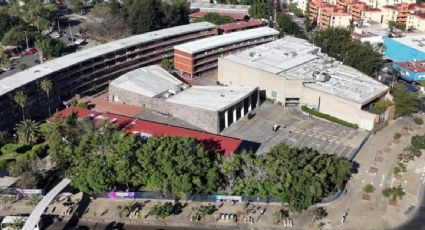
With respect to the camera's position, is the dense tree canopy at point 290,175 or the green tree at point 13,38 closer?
the dense tree canopy at point 290,175

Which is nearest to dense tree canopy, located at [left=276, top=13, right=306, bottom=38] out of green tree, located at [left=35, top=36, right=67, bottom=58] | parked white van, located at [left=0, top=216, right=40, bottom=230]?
green tree, located at [left=35, top=36, right=67, bottom=58]

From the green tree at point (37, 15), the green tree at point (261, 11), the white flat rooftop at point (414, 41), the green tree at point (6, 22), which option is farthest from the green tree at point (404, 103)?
the green tree at point (6, 22)

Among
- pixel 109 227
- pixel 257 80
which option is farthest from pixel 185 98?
pixel 109 227

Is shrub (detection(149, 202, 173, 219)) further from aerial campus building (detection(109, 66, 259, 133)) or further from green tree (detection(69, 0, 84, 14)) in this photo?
green tree (detection(69, 0, 84, 14))

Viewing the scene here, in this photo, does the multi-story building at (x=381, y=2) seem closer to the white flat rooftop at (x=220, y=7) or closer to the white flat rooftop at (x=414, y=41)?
the white flat rooftop at (x=414, y=41)

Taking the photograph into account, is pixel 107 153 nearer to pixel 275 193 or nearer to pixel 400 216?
pixel 275 193

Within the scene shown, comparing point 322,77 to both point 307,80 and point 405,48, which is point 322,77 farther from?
point 405,48
